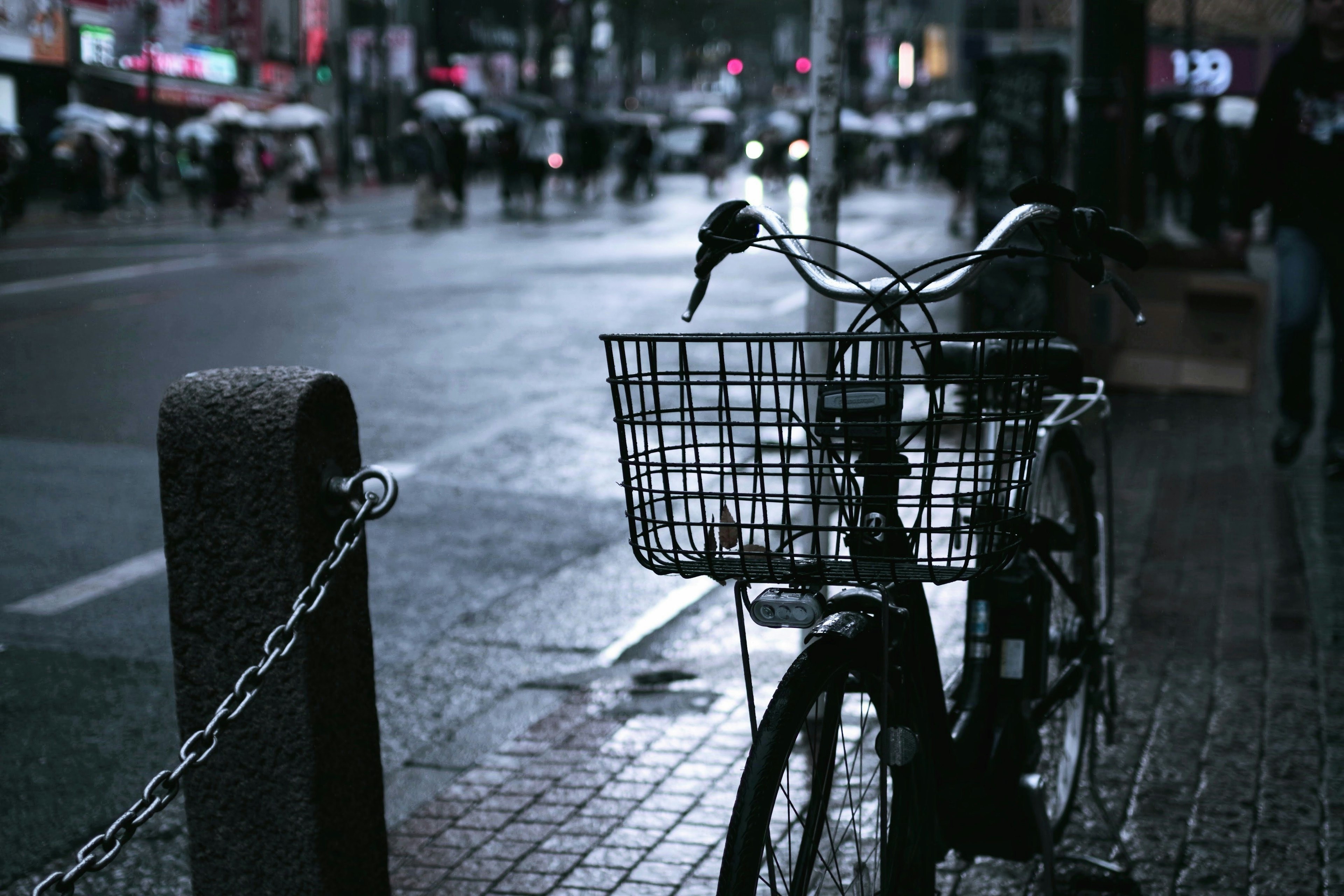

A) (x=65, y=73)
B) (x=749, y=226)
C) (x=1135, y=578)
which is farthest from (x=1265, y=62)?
(x=749, y=226)

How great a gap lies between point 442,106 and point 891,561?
36559mm

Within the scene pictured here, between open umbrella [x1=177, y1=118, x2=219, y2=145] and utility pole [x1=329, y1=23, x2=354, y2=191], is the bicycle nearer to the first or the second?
open umbrella [x1=177, y1=118, x2=219, y2=145]

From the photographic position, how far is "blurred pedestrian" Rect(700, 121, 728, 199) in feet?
148

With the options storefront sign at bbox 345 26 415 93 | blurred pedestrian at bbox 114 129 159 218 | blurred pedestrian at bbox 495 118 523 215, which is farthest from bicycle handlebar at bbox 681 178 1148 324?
storefront sign at bbox 345 26 415 93

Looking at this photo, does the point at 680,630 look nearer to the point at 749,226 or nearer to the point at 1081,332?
the point at 749,226

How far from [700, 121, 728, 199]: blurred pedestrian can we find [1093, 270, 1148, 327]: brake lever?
40.1 meters

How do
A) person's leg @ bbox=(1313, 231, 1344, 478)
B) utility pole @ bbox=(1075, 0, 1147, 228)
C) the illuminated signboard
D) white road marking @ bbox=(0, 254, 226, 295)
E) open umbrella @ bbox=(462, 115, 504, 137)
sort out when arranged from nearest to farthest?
person's leg @ bbox=(1313, 231, 1344, 478) → utility pole @ bbox=(1075, 0, 1147, 228) → white road marking @ bbox=(0, 254, 226, 295) → open umbrella @ bbox=(462, 115, 504, 137) → the illuminated signboard

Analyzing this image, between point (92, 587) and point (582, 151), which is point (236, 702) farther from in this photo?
point (582, 151)

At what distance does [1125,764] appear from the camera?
3951mm

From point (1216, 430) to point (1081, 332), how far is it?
135 cm

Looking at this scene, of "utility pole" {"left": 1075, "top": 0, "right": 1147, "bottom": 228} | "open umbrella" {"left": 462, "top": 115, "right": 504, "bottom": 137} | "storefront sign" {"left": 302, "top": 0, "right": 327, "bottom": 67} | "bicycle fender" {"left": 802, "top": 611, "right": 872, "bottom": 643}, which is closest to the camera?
"bicycle fender" {"left": 802, "top": 611, "right": 872, "bottom": 643}

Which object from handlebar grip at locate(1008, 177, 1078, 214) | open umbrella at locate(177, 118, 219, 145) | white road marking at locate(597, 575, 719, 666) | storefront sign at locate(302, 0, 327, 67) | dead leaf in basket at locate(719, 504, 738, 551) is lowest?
white road marking at locate(597, 575, 719, 666)

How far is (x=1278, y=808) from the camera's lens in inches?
143

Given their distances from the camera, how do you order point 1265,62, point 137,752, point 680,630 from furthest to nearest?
point 1265,62 → point 680,630 → point 137,752
